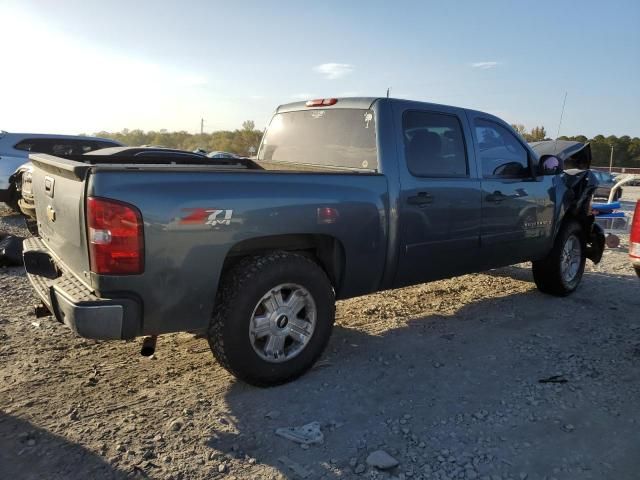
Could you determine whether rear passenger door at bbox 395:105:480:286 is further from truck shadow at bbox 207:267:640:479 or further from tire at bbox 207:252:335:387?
tire at bbox 207:252:335:387

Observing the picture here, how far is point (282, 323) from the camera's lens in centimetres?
356

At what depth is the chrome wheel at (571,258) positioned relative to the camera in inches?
238

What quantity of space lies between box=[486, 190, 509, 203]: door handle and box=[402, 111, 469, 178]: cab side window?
0.37 metres

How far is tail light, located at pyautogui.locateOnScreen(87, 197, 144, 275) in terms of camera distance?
277 centimetres

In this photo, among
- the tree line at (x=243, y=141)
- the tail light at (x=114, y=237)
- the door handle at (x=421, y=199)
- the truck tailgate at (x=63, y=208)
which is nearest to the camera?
the tail light at (x=114, y=237)

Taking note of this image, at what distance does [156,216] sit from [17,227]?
8.39 meters

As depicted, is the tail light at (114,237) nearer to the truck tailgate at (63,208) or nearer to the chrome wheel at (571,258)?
the truck tailgate at (63,208)

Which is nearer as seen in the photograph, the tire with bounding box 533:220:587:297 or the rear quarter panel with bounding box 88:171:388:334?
the rear quarter panel with bounding box 88:171:388:334

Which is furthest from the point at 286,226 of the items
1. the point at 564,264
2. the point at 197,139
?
the point at 197,139

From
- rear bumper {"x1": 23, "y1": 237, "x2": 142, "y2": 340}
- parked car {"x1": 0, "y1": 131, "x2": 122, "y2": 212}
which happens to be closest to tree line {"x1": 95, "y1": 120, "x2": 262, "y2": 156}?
parked car {"x1": 0, "y1": 131, "x2": 122, "y2": 212}

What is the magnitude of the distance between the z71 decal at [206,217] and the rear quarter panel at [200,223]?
0.04 feet

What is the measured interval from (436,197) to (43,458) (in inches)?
129

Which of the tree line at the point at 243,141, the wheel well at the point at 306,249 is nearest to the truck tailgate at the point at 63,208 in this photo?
the wheel well at the point at 306,249

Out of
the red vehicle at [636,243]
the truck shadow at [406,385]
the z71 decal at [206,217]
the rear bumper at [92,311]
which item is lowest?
the truck shadow at [406,385]
